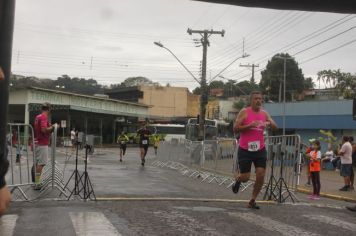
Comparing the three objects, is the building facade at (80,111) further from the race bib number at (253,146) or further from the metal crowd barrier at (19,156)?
the race bib number at (253,146)

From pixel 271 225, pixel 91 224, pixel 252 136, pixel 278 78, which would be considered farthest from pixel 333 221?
pixel 278 78

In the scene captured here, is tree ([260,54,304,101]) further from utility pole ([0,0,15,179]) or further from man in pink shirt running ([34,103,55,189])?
utility pole ([0,0,15,179])

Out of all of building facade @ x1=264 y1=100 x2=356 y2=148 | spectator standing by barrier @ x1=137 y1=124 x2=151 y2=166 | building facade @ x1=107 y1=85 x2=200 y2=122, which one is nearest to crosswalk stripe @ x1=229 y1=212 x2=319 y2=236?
spectator standing by barrier @ x1=137 y1=124 x2=151 y2=166

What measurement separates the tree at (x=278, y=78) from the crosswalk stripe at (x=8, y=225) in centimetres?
7762

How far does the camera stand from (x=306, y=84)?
3910 inches

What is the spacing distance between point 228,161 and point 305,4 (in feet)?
44.4

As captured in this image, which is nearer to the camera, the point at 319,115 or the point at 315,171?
the point at 315,171

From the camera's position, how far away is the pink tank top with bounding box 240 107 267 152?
955cm

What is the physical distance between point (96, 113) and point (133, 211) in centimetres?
5531

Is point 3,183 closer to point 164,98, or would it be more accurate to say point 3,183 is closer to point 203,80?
point 203,80

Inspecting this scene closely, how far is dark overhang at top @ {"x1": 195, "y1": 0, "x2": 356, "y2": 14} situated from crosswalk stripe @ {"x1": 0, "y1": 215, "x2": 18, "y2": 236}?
3579 mm

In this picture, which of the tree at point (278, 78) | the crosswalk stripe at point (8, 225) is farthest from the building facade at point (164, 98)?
the crosswalk stripe at point (8, 225)

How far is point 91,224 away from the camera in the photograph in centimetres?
732

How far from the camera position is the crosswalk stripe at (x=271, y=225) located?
7.31m
